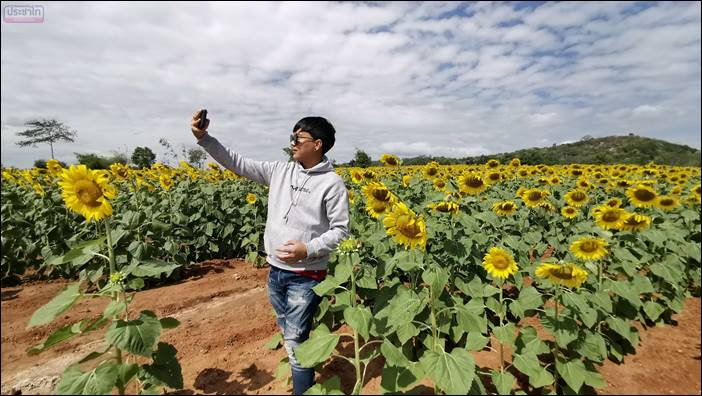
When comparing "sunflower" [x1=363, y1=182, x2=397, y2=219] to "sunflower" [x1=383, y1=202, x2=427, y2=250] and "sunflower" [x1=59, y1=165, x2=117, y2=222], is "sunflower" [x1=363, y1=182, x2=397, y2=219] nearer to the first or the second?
"sunflower" [x1=383, y1=202, x2=427, y2=250]

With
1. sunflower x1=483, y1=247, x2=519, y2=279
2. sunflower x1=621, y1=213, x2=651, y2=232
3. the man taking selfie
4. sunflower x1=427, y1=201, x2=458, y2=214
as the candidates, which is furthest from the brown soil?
sunflower x1=427, y1=201, x2=458, y2=214

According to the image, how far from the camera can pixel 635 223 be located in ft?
13.9

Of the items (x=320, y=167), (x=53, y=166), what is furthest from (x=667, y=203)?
(x=53, y=166)

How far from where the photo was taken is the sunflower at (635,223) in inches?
164

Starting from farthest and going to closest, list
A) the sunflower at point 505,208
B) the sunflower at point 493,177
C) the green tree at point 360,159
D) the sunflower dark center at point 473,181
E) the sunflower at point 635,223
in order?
1. the green tree at point 360,159
2. the sunflower at point 493,177
3. the sunflower at point 505,208
4. the sunflower dark center at point 473,181
5. the sunflower at point 635,223

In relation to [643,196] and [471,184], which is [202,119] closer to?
[471,184]

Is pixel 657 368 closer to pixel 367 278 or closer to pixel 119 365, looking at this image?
pixel 367 278

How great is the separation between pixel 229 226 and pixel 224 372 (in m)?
4.38

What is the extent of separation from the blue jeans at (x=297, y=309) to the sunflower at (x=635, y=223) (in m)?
3.82

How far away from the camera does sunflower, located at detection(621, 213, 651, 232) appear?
4.17 metres

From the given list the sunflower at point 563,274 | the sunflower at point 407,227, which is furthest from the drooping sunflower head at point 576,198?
the sunflower at point 407,227

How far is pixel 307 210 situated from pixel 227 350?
88.3 inches

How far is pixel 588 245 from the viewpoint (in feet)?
11.1

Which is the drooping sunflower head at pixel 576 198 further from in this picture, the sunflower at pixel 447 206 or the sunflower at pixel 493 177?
the sunflower at pixel 447 206
